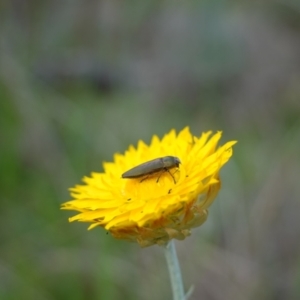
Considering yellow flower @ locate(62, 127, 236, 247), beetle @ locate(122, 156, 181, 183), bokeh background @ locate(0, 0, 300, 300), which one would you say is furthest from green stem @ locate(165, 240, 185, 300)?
bokeh background @ locate(0, 0, 300, 300)

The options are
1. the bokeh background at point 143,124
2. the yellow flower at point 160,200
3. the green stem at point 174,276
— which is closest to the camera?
the yellow flower at point 160,200

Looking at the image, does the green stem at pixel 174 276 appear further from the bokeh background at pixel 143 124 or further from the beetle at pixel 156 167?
the bokeh background at pixel 143 124

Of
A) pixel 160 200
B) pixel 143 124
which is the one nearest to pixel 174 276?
pixel 160 200

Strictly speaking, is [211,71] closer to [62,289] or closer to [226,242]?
[226,242]

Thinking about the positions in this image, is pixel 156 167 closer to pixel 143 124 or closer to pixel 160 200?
pixel 160 200

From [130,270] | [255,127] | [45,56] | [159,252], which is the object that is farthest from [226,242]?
[45,56]

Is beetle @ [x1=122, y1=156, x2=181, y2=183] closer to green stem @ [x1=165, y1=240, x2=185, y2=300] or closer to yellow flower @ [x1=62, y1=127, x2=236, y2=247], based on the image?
yellow flower @ [x1=62, y1=127, x2=236, y2=247]

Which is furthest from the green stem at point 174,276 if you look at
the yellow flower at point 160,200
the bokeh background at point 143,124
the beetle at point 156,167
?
the bokeh background at point 143,124
